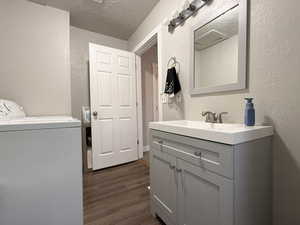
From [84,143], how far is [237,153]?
2.32m

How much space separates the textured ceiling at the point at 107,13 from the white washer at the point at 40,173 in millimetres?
1946

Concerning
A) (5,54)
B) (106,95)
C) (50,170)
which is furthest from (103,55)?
(50,170)

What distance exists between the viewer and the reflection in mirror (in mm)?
1230

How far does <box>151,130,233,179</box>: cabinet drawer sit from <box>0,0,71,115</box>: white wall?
69.9 inches

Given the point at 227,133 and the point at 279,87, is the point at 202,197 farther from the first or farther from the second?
the point at 279,87

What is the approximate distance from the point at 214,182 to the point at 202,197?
15 cm

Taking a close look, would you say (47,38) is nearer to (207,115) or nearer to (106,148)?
(106,148)

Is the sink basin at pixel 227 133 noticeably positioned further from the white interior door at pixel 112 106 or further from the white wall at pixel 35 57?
the white wall at pixel 35 57

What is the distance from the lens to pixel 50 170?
0.98m

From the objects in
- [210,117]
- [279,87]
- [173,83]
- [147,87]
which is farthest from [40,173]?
[147,87]

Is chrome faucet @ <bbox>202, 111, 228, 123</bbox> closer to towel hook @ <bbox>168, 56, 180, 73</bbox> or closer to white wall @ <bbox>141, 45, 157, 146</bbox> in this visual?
towel hook @ <bbox>168, 56, 180, 73</bbox>

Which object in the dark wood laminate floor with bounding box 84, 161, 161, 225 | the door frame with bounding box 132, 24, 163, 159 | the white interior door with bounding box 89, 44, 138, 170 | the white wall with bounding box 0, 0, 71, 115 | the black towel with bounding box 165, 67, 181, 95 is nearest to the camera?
the dark wood laminate floor with bounding box 84, 161, 161, 225

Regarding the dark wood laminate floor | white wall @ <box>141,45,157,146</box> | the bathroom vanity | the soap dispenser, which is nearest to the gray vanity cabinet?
the bathroom vanity

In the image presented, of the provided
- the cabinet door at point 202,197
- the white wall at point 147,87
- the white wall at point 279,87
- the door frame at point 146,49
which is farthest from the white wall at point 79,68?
the white wall at point 279,87
